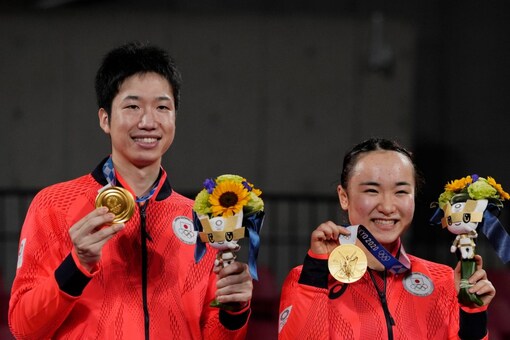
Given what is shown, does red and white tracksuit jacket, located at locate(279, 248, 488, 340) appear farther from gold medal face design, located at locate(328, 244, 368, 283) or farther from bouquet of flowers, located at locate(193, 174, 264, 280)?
bouquet of flowers, located at locate(193, 174, 264, 280)

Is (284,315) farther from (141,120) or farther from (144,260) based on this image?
(141,120)

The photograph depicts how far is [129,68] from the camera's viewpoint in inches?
104

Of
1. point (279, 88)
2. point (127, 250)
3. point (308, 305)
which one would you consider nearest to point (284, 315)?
point (308, 305)

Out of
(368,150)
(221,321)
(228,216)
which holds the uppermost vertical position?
(368,150)

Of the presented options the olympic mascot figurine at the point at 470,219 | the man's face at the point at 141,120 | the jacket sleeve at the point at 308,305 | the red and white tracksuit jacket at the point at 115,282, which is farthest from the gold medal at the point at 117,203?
the olympic mascot figurine at the point at 470,219

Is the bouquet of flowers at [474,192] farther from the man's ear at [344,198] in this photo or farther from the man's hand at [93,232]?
the man's hand at [93,232]

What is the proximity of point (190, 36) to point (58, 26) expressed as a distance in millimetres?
899

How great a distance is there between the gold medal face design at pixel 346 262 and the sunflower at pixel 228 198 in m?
0.30

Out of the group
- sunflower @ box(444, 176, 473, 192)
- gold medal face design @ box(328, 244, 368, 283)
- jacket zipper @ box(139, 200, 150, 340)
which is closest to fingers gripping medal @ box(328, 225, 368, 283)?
gold medal face design @ box(328, 244, 368, 283)

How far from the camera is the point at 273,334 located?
14.9 ft

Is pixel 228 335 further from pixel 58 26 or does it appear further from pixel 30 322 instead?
pixel 58 26

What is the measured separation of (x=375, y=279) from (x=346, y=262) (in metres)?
0.20

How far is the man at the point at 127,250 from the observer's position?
7.70 ft

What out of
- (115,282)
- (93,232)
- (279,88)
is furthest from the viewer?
(279,88)
